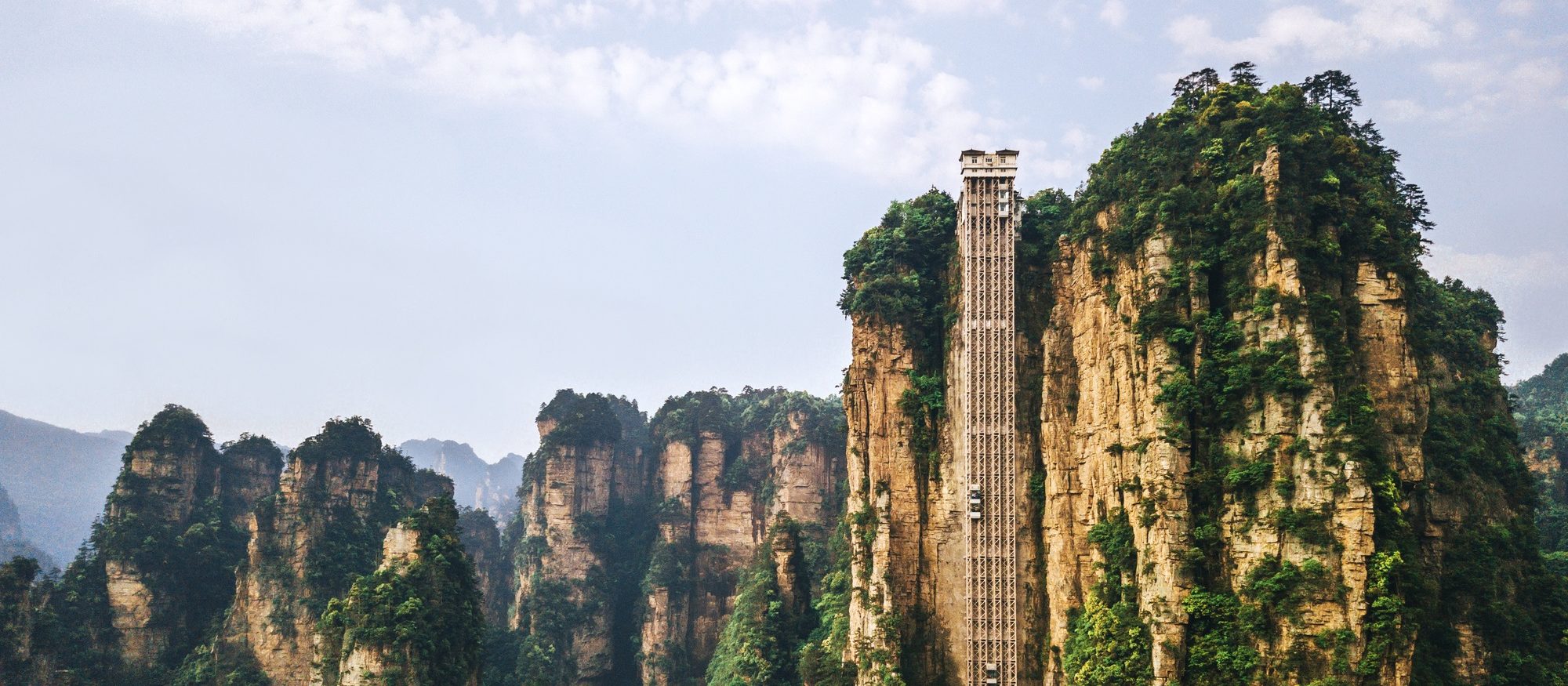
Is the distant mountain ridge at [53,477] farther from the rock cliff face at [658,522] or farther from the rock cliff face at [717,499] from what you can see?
the rock cliff face at [717,499]

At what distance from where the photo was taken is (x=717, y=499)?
65.2m

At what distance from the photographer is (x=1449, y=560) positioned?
25609 millimetres

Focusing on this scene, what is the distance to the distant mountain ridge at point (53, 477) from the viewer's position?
468 ft

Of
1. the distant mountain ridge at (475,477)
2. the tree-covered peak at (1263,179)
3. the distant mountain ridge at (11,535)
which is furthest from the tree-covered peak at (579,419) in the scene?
the distant mountain ridge at (475,477)

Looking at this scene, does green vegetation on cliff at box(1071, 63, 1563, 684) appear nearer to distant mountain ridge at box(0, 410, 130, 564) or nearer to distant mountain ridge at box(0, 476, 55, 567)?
distant mountain ridge at box(0, 476, 55, 567)

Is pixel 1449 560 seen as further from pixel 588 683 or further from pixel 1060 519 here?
pixel 588 683

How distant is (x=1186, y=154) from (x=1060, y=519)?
41.5 ft

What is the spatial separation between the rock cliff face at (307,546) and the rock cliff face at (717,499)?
17.8m

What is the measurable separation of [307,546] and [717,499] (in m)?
26.3

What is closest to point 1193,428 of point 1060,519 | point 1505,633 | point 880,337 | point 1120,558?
point 1120,558

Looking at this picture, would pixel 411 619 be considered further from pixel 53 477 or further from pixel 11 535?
pixel 53 477

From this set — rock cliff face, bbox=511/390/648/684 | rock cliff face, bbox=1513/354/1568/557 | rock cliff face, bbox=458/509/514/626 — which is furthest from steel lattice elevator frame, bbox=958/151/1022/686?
rock cliff face, bbox=458/509/514/626

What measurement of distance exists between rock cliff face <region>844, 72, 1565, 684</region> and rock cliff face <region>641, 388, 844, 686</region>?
26.4m

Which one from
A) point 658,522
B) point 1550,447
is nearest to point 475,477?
point 658,522
